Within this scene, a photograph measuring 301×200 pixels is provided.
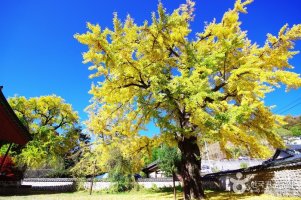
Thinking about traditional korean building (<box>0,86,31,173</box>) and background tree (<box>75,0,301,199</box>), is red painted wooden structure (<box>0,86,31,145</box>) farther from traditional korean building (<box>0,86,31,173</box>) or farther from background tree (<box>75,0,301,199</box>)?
background tree (<box>75,0,301,199</box>)

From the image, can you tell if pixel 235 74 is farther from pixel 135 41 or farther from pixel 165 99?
pixel 135 41

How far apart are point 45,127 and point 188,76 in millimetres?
23958

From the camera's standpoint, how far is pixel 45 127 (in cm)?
3116

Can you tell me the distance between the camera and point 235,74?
12727 mm

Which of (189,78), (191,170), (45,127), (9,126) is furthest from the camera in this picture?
(45,127)

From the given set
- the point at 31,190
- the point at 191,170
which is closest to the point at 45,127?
the point at 31,190

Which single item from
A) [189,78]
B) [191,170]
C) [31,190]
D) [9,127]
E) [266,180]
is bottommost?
[266,180]

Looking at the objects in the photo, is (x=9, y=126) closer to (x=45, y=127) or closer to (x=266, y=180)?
(x=266, y=180)

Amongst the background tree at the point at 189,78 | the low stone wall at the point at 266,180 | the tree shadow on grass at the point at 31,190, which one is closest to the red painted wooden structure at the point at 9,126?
the background tree at the point at 189,78

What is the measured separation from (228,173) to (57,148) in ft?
70.9

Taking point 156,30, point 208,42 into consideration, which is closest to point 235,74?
point 208,42

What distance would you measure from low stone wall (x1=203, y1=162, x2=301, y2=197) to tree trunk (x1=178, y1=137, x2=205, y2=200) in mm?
3843

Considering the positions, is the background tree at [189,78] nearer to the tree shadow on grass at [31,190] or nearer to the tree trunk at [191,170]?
the tree trunk at [191,170]

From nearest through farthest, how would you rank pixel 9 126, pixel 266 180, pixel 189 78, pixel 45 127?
pixel 9 126 → pixel 189 78 → pixel 266 180 → pixel 45 127
